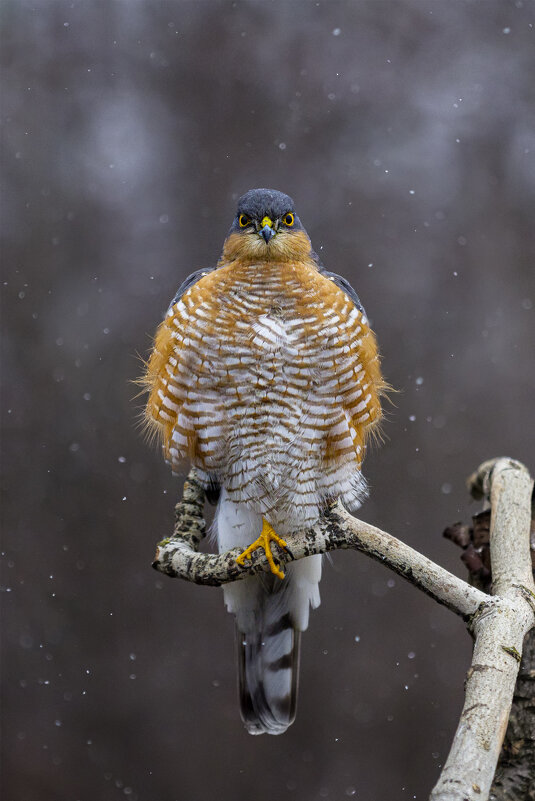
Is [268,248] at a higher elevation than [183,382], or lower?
higher

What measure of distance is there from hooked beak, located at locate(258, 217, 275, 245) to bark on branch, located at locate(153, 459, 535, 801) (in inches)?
23.2

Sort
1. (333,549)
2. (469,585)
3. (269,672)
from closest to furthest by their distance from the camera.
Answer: (469,585)
(333,549)
(269,672)

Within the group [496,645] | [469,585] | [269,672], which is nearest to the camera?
[496,645]

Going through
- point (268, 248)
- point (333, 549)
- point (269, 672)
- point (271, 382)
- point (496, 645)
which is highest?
point (268, 248)

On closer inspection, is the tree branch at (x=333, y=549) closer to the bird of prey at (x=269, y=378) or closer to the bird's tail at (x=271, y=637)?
the bird of prey at (x=269, y=378)

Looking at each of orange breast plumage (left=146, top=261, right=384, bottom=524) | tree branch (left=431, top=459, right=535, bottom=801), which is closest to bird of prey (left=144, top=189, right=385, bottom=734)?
orange breast plumage (left=146, top=261, right=384, bottom=524)

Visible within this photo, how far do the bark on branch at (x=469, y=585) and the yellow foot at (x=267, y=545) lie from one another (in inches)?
0.5

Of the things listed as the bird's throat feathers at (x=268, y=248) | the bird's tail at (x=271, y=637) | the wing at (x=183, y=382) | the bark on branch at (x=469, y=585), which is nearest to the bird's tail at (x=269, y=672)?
the bird's tail at (x=271, y=637)

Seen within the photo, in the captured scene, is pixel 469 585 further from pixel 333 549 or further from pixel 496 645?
pixel 333 549

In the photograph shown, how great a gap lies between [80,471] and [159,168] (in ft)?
3.83

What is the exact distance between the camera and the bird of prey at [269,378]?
1.64 metres

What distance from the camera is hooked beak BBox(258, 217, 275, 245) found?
1.68 m

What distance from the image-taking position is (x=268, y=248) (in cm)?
170

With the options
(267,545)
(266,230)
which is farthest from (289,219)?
(267,545)
